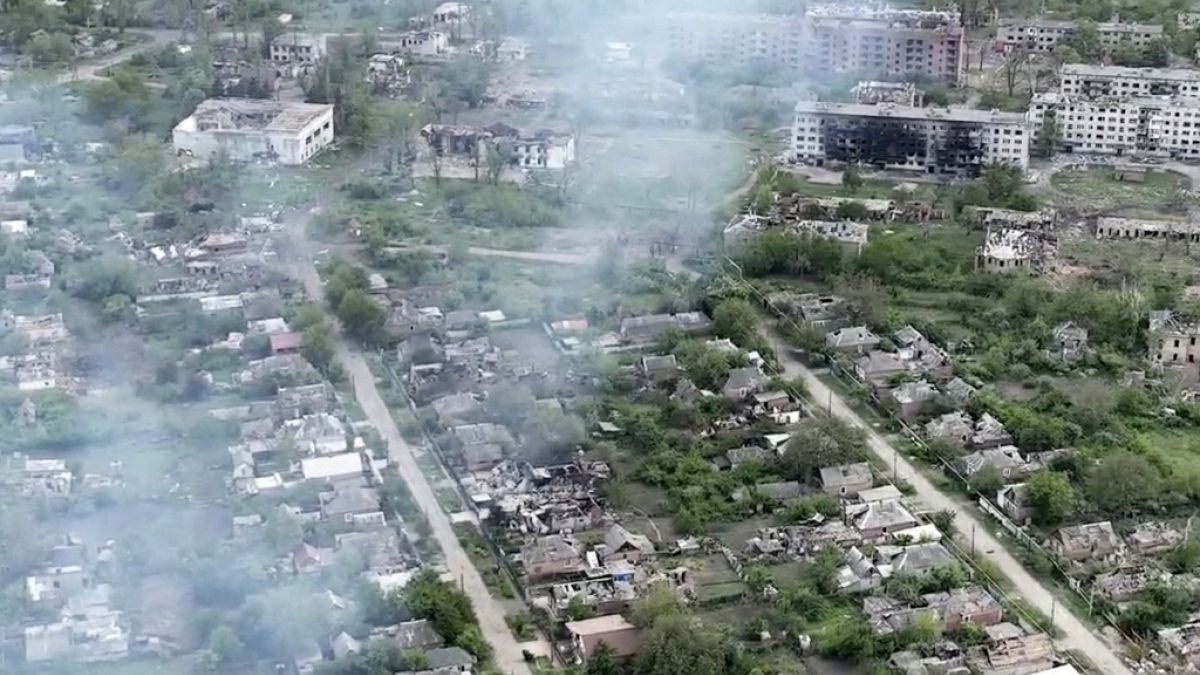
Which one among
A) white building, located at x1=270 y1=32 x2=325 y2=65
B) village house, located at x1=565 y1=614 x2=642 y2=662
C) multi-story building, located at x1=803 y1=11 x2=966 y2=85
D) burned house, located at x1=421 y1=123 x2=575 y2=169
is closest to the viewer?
village house, located at x1=565 y1=614 x2=642 y2=662

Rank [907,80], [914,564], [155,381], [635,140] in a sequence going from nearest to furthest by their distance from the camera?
[914,564] < [155,381] < [635,140] < [907,80]

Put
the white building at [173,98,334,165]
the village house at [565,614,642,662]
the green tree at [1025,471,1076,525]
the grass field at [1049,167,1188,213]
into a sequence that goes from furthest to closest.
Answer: the white building at [173,98,334,165] → the grass field at [1049,167,1188,213] → the green tree at [1025,471,1076,525] → the village house at [565,614,642,662]

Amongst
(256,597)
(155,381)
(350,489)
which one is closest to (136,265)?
(155,381)

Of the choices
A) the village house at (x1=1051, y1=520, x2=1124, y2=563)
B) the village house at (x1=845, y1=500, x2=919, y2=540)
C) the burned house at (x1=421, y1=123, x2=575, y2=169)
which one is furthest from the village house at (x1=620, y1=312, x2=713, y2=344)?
the burned house at (x1=421, y1=123, x2=575, y2=169)

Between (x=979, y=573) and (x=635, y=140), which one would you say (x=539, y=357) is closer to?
(x=979, y=573)

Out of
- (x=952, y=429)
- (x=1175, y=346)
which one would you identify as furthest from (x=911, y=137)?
(x=952, y=429)

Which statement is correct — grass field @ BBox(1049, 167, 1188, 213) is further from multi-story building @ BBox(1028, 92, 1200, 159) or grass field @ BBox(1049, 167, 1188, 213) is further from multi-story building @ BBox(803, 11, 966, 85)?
multi-story building @ BBox(803, 11, 966, 85)
